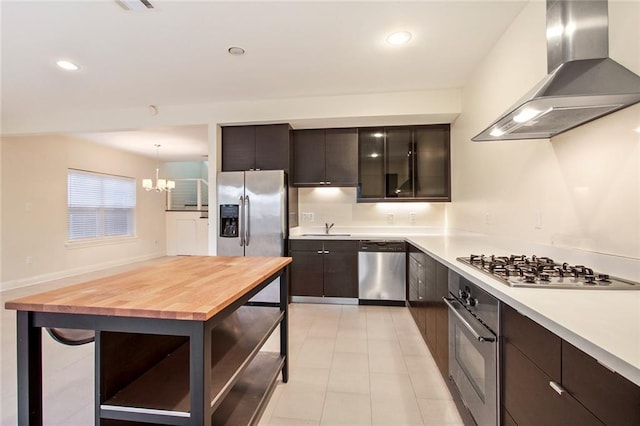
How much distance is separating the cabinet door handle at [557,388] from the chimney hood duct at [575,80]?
3.48 feet

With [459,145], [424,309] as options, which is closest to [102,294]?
[424,309]

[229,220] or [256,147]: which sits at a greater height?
[256,147]

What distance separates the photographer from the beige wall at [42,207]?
4.61 metres

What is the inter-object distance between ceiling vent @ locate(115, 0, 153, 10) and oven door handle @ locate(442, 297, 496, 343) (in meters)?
2.79

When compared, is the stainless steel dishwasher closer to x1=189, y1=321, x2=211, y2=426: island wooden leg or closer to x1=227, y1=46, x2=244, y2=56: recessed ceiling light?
x1=227, y1=46, x2=244, y2=56: recessed ceiling light

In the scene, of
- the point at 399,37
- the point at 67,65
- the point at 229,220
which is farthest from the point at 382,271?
the point at 67,65

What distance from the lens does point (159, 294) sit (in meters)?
1.20

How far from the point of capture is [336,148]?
157 inches

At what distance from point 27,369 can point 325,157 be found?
135 inches


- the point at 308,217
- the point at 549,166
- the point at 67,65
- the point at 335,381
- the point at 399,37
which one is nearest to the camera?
the point at 549,166

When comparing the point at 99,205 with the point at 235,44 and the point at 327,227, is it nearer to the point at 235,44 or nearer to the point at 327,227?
the point at 327,227

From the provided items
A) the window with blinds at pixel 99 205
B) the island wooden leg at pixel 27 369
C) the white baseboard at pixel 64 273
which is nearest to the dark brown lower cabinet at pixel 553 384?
the island wooden leg at pixel 27 369

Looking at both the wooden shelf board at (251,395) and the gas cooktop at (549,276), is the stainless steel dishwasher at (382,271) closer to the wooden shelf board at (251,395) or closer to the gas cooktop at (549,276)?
the wooden shelf board at (251,395)

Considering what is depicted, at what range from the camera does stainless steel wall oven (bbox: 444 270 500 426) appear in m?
1.27
